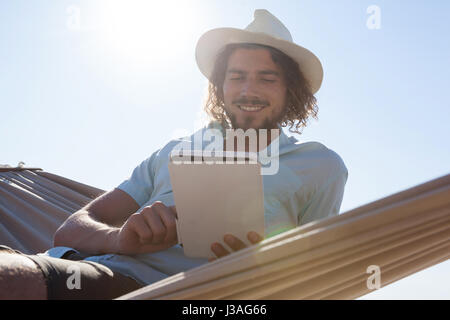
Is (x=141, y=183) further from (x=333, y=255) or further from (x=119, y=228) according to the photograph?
(x=333, y=255)

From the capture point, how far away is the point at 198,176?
1000 millimetres

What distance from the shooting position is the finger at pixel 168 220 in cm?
112

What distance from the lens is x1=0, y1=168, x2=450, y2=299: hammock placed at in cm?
70

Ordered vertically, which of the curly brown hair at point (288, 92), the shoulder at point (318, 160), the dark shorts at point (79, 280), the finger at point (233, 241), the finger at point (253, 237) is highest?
the curly brown hair at point (288, 92)

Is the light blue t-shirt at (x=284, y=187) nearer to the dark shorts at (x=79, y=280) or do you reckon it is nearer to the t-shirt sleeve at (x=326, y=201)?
the t-shirt sleeve at (x=326, y=201)

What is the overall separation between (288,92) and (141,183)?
98cm

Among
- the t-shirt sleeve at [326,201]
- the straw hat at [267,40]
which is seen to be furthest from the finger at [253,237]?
the straw hat at [267,40]

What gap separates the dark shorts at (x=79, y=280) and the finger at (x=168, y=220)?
0.18m

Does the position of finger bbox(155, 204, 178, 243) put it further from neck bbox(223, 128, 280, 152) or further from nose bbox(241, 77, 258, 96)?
nose bbox(241, 77, 258, 96)

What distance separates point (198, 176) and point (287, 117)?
4.72ft

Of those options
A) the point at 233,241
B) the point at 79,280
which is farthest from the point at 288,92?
the point at 79,280

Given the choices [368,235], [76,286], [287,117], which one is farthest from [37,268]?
[287,117]

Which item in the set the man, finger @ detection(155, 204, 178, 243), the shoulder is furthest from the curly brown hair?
finger @ detection(155, 204, 178, 243)
